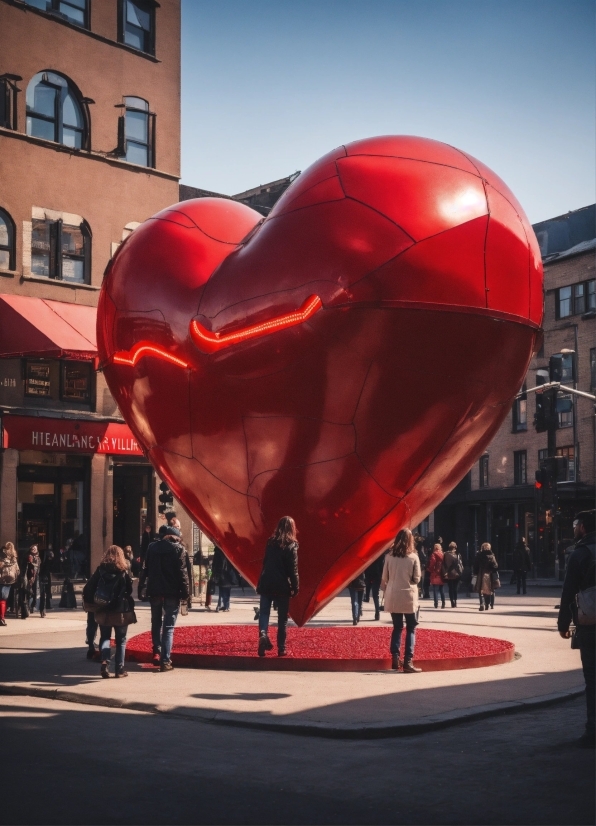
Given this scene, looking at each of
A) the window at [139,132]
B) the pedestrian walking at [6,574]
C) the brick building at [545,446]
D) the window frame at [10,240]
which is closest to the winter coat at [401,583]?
the pedestrian walking at [6,574]

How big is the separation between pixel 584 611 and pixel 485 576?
16.1 m

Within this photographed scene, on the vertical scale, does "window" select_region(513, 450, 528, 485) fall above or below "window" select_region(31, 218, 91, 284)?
below

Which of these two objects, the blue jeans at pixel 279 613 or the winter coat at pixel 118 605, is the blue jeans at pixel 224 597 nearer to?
the blue jeans at pixel 279 613

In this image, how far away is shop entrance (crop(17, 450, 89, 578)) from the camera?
2764 cm

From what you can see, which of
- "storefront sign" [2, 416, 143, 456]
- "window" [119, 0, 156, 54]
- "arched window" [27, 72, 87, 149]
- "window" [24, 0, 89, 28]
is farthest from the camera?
"window" [119, 0, 156, 54]

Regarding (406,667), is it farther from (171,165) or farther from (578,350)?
(578,350)

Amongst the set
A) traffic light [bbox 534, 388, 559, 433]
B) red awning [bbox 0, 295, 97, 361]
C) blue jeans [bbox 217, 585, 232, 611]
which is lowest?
blue jeans [bbox 217, 585, 232, 611]

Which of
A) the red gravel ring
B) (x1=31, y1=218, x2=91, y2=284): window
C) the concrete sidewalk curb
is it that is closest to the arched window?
(x1=31, y1=218, x2=91, y2=284): window

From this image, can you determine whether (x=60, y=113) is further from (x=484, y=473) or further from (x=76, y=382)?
(x=484, y=473)

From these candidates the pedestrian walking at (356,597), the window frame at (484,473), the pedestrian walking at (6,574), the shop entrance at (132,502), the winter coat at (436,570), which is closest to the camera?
the pedestrian walking at (356,597)

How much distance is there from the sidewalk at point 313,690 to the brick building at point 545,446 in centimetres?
3418

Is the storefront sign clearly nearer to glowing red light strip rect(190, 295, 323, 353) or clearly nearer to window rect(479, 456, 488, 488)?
glowing red light strip rect(190, 295, 323, 353)

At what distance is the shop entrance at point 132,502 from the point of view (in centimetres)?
2994

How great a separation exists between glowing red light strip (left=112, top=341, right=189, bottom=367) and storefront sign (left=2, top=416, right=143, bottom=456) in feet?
43.1
